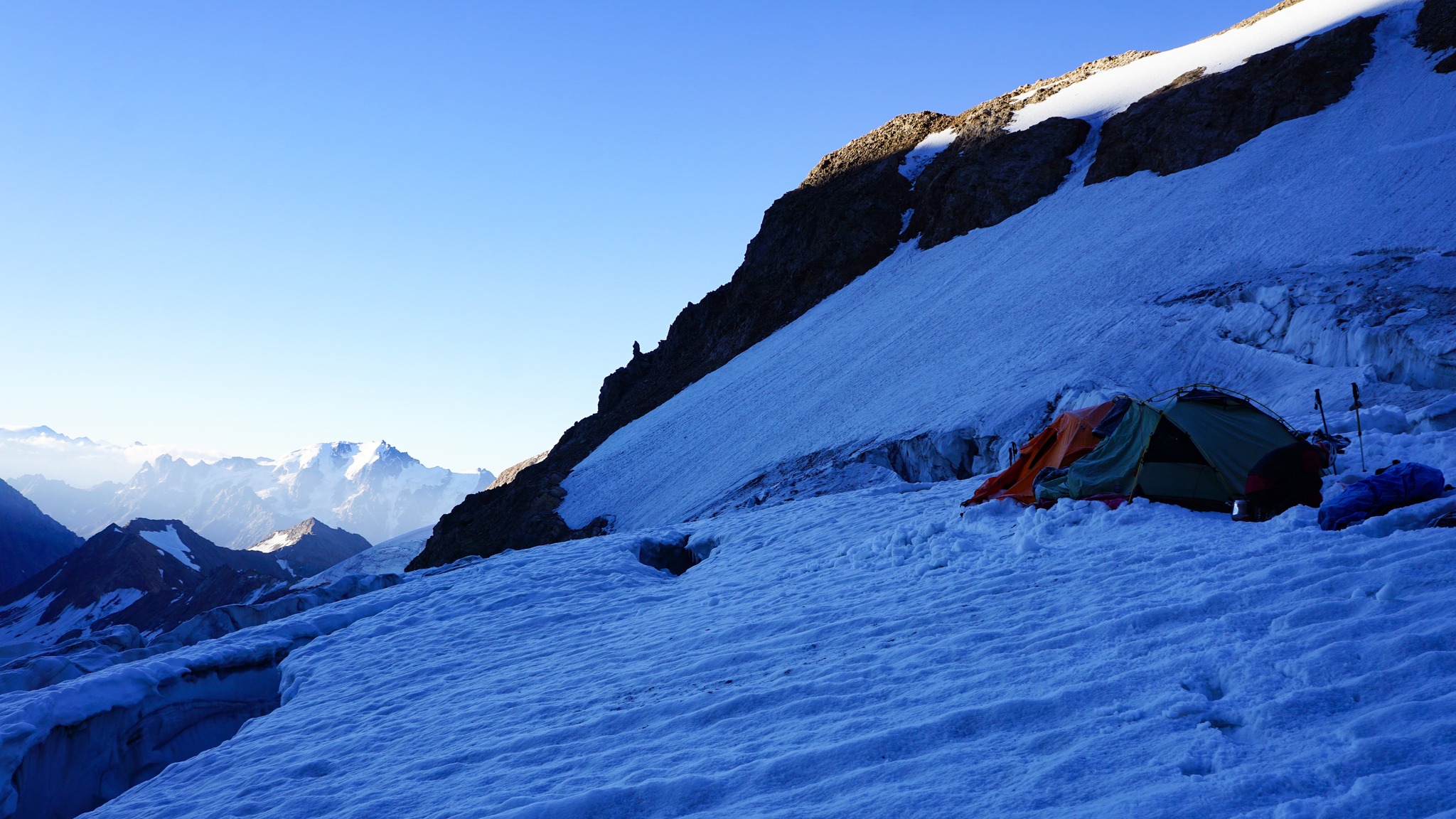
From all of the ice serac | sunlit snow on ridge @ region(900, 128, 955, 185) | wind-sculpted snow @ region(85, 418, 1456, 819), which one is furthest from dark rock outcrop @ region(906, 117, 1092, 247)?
wind-sculpted snow @ region(85, 418, 1456, 819)

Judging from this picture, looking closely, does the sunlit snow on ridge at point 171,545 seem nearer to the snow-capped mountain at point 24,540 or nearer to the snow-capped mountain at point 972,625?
the snow-capped mountain at point 24,540

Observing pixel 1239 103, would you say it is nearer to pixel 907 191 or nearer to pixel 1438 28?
pixel 1438 28

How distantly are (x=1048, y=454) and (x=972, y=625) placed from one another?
622 centimetres

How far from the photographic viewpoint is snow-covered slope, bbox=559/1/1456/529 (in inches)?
611

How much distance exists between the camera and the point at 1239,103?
3070 centimetres

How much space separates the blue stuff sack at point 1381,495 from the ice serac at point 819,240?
23190mm

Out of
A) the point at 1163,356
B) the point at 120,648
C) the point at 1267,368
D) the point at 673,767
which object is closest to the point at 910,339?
the point at 1163,356

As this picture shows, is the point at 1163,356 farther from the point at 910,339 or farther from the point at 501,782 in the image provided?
the point at 501,782

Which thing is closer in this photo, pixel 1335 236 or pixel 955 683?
pixel 955 683

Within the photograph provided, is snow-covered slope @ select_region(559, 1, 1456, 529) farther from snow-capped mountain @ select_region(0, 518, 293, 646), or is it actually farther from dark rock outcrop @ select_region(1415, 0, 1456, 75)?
snow-capped mountain @ select_region(0, 518, 293, 646)

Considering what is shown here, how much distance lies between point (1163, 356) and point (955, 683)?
15507 millimetres

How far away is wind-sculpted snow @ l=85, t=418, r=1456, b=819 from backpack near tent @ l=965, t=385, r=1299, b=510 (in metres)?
0.52

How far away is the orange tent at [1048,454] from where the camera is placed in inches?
446

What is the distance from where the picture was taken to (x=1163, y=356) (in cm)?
1795
